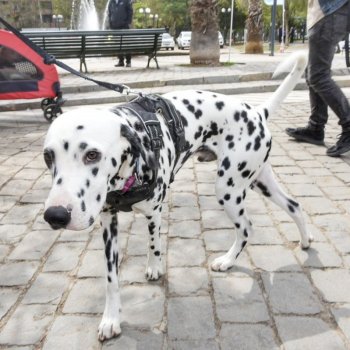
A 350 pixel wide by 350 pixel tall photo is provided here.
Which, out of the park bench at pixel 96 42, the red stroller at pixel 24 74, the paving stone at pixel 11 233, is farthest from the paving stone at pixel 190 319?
the park bench at pixel 96 42

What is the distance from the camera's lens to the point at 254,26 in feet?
76.1

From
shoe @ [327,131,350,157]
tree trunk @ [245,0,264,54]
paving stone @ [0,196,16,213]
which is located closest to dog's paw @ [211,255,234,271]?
paving stone @ [0,196,16,213]

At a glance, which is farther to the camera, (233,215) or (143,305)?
(233,215)

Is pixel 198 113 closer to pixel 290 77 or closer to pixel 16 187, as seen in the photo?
pixel 290 77

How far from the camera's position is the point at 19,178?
5.26m

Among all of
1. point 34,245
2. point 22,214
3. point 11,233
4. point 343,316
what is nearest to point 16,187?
point 22,214

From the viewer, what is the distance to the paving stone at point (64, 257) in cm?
334

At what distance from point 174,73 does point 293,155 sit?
8.21 meters

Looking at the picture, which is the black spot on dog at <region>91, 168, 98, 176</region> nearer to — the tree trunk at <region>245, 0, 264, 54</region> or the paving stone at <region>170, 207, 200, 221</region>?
the paving stone at <region>170, 207, 200, 221</region>

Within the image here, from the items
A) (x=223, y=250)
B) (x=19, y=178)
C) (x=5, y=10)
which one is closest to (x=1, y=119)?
(x=19, y=178)

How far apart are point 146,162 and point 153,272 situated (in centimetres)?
103

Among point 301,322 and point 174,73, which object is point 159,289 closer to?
point 301,322

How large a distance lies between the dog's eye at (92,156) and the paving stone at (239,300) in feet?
4.34

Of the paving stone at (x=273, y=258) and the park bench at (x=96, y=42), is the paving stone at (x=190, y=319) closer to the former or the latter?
the paving stone at (x=273, y=258)
